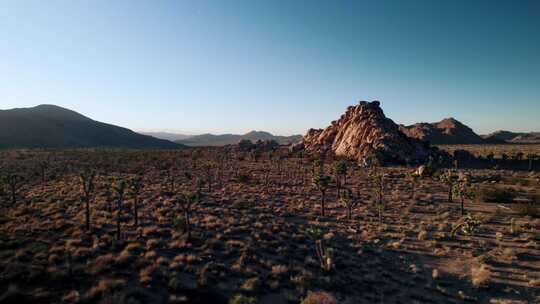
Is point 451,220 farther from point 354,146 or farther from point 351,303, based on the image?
point 354,146

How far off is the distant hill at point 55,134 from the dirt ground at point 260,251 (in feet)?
398

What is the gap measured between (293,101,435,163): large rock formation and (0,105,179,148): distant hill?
387 ft

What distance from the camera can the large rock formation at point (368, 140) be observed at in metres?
69.3

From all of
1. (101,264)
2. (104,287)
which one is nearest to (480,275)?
(104,287)

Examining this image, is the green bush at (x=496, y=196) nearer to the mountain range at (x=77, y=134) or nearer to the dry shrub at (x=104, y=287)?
the dry shrub at (x=104, y=287)

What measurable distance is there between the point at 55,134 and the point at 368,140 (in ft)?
505

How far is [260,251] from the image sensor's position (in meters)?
18.8

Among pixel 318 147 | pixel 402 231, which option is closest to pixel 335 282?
pixel 402 231

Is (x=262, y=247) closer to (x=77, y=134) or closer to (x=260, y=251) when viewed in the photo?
(x=260, y=251)

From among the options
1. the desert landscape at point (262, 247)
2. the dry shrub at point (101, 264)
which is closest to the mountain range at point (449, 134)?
the desert landscape at point (262, 247)

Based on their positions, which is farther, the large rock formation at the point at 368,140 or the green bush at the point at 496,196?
the large rock formation at the point at 368,140

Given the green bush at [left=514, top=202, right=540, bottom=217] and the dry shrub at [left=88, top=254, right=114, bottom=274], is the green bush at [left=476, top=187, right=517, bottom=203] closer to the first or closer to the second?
the green bush at [left=514, top=202, right=540, bottom=217]

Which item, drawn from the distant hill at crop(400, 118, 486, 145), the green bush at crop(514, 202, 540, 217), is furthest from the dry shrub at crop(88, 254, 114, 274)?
the distant hill at crop(400, 118, 486, 145)

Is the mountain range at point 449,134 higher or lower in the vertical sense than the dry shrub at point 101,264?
higher
